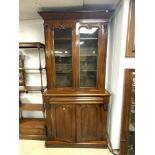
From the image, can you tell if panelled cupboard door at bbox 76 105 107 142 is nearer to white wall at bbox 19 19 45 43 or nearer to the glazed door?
the glazed door

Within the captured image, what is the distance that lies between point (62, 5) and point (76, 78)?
4.05 feet

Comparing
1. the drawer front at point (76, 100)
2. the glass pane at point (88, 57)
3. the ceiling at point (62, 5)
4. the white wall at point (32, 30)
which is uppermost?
the ceiling at point (62, 5)

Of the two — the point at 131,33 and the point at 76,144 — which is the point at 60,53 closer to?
the point at 131,33

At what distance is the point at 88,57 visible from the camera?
2.71 meters

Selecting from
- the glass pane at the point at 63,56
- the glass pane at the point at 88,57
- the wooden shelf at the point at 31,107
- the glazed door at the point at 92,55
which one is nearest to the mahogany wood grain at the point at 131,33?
the glazed door at the point at 92,55

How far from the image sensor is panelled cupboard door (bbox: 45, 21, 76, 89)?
8.51ft

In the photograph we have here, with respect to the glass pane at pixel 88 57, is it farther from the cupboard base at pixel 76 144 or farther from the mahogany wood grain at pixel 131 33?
the cupboard base at pixel 76 144

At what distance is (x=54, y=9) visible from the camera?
258 cm

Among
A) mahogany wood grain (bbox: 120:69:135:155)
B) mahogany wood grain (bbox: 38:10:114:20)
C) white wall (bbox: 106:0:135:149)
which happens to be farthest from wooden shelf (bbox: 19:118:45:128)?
mahogany wood grain (bbox: 38:10:114:20)

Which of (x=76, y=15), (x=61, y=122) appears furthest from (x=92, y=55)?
(x=61, y=122)

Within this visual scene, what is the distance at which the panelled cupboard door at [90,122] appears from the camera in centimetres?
257
